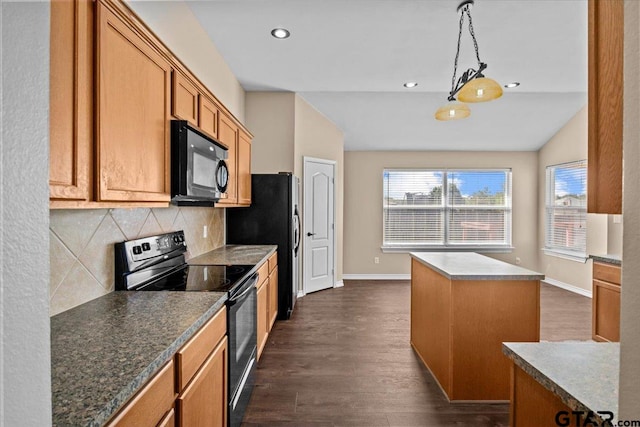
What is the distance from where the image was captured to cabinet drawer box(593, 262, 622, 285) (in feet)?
9.60

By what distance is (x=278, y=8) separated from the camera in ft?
9.09

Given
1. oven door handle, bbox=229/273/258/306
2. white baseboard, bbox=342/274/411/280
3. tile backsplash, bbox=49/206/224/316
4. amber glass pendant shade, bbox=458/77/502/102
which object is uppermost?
amber glass pendant shade, bbox=458/77/502/102

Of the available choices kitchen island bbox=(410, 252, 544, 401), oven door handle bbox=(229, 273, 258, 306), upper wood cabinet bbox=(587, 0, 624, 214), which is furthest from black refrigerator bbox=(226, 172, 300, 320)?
upper wood cabinet bbox=(587, 0, 624, 214)

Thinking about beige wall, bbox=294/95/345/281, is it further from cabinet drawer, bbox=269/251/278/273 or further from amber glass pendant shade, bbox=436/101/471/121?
amber glass pendant shade, bbox=436/101/471/121

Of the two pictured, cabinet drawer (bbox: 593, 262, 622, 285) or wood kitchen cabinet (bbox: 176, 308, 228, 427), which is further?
cabinet drawer (bbox: 593, 262, 622, 285)

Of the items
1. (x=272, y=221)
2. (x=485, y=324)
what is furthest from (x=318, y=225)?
(x=485, y=324)

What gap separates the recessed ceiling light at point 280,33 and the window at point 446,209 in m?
3.61

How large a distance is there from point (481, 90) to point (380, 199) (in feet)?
13.3

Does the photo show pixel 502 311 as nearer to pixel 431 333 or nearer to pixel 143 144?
pixel 431 333

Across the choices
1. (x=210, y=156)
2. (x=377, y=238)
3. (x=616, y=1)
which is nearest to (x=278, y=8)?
(x=210, y=156)

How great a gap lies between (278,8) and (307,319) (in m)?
3.12

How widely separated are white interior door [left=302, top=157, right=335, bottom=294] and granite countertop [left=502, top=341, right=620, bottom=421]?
Answer: 405 centimetres

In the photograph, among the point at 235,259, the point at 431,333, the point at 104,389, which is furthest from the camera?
the point at 235,259

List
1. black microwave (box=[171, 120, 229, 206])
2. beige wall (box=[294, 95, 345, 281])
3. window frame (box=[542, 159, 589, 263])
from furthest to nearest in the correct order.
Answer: window frame (box=[542, 159, 589, 263]), beige wall (box=[294, 95, 345, 281]), black microwave (box=[171, 120, 229, 206])
